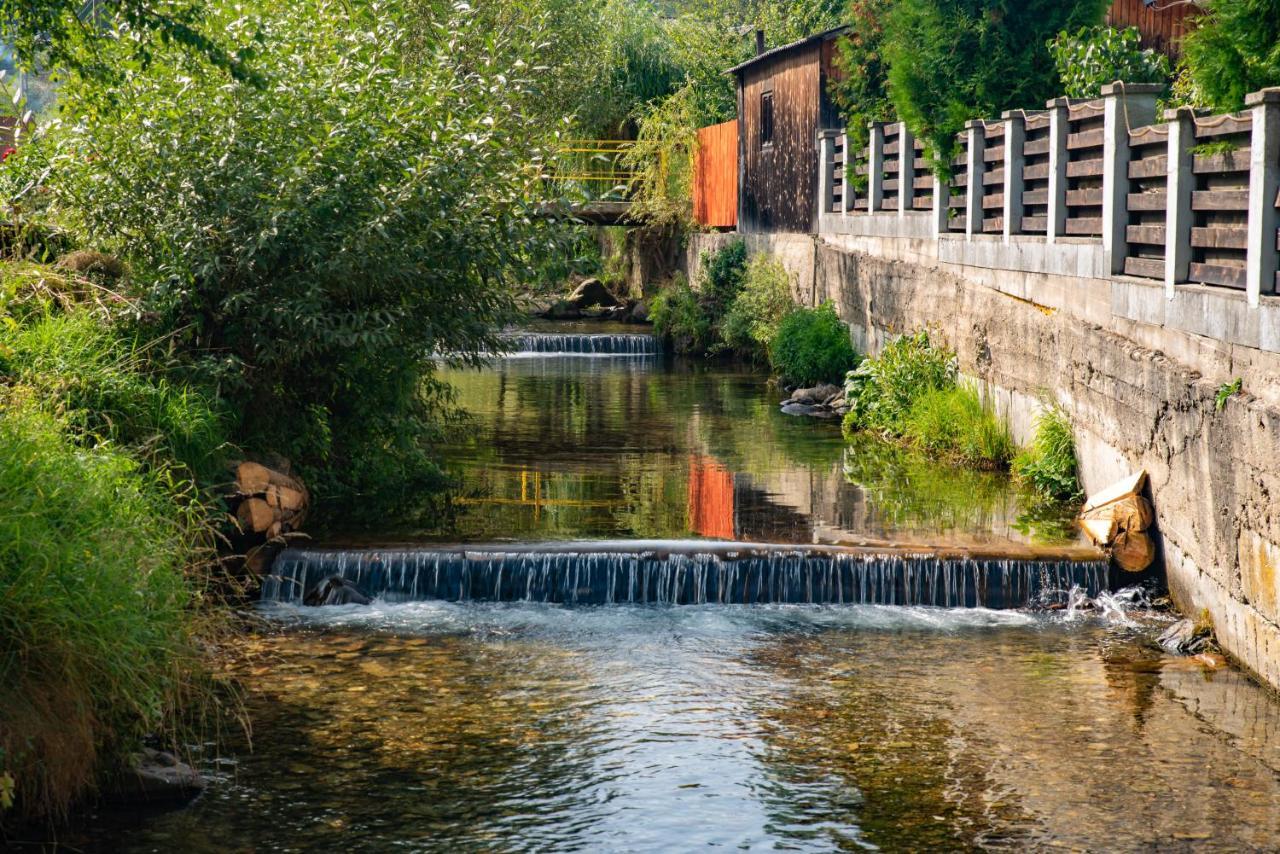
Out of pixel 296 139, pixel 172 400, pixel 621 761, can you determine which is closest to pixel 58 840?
pixel 621 761

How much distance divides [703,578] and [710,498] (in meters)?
2.77

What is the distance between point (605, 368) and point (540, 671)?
16.5 m

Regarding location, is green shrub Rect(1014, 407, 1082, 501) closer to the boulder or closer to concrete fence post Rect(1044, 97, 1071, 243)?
concrete fence post Rect(1044, 97, 1071, 243)

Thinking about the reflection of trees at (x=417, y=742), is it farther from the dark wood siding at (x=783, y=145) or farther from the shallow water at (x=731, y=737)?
the dark wood siding at (x=783, y=145)

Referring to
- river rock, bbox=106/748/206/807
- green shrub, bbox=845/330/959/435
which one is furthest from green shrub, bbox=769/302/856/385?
river rock, bbox=106/748/206/807

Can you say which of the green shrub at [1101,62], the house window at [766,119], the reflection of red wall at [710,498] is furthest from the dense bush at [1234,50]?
the house window at [766,119]

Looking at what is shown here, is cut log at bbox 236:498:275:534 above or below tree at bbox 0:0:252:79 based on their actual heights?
below

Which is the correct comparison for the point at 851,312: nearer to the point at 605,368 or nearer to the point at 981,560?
the point at 605,368

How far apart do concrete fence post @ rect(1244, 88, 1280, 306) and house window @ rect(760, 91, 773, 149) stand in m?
19.5

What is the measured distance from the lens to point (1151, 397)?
419 inches

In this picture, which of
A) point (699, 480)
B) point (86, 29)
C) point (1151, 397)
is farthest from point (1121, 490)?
point (86, 29)

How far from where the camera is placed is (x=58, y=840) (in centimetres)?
643

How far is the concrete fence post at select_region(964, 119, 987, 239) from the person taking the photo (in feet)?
53.5

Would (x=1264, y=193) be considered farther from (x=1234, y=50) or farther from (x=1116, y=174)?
(x=1116, y=174)
